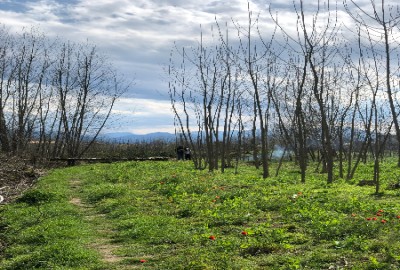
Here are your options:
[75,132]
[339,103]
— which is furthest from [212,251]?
[75,132]

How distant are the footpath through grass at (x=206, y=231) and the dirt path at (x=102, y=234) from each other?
20mm

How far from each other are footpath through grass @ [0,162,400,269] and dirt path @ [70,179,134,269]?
2cm

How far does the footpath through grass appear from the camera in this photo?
7.11 meters

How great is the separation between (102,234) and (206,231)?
2349 mm

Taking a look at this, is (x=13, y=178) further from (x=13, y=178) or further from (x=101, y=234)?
(x=101, y=234)

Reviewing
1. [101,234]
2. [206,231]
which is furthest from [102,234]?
[206,231]

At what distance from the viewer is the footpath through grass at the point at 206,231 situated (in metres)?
7.11

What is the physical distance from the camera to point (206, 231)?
9.42 m

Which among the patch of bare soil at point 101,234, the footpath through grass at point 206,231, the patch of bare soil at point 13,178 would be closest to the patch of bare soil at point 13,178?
the patch of bare soil at point 13,178

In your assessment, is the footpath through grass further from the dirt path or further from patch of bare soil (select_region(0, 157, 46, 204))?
patch of bare soil (select_region(0, 157, 46, 204))

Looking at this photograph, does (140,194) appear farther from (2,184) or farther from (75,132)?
(75,132)

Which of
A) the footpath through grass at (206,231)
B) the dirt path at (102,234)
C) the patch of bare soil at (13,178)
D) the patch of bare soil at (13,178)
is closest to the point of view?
the footpath through grass at (206,231)

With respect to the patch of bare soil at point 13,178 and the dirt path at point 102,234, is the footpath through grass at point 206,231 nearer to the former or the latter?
the dirt path at point 102,234

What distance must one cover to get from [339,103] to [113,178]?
1561cm
